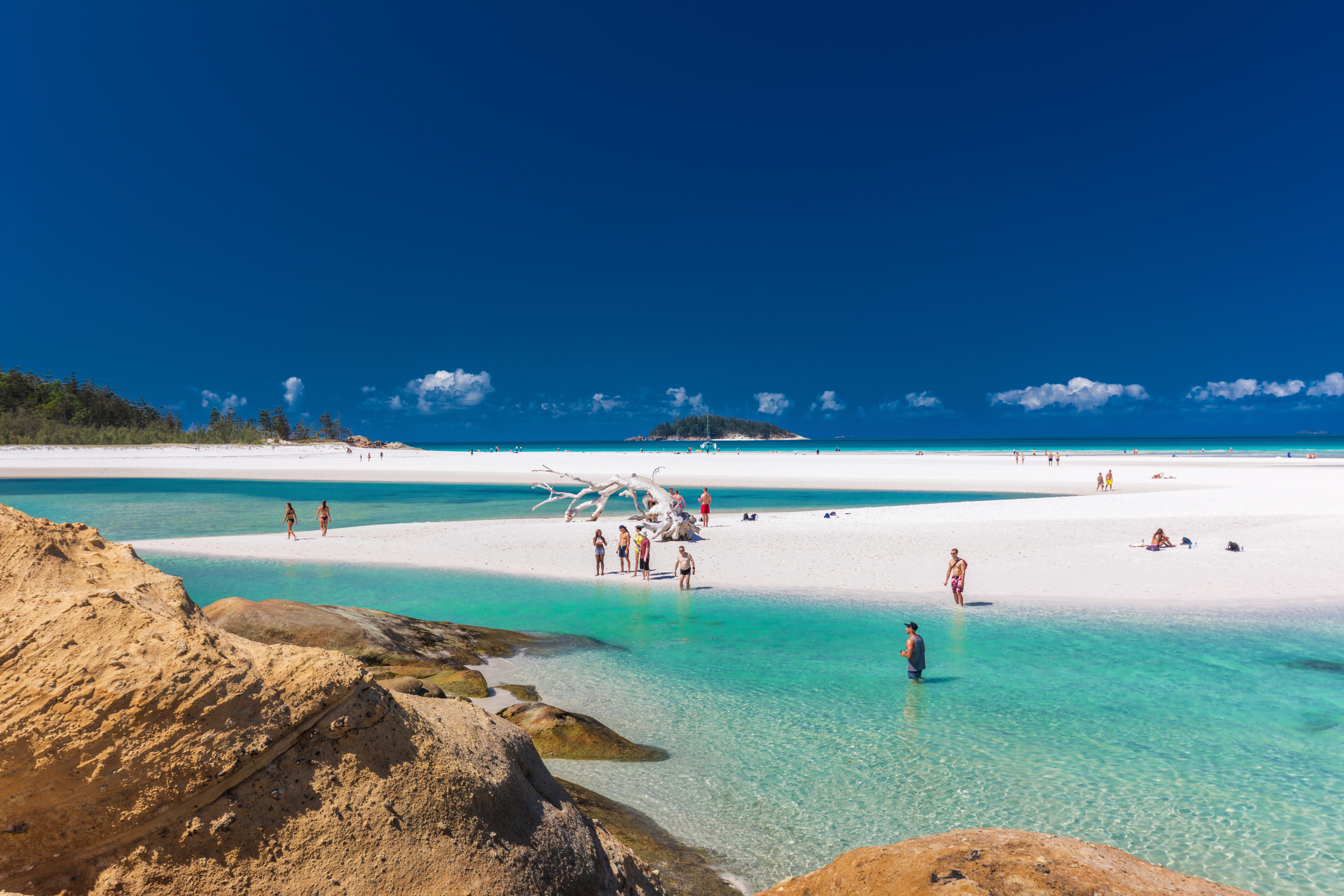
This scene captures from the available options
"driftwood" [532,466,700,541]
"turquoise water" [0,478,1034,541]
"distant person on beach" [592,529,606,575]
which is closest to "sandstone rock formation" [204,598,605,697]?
"distant person on beach" [592,529,606,575]

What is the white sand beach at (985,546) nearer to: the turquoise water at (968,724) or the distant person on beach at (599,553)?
the distant person on beach at (599,553)

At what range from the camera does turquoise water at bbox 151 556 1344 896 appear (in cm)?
864

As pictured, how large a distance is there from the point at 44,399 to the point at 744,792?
5981 inches

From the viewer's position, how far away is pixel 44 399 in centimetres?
11850

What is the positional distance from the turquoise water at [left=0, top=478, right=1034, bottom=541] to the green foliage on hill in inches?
1804

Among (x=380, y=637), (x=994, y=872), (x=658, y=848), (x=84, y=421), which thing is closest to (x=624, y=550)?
(x=380, y=637)

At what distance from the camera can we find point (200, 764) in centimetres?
332

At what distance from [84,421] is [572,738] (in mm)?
144700

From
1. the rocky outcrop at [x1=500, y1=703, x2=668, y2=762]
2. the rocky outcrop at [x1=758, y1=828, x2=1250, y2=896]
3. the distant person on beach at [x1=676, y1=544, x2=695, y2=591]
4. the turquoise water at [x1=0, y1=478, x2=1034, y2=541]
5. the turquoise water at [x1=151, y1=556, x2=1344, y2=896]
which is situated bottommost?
the turquoise water at [x1=151, y1=556, x2=1344, y2=896]

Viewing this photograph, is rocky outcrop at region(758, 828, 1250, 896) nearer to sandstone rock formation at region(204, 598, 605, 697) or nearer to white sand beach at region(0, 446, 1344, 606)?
sandstone rock formation at region(204, 598, 605, 697)

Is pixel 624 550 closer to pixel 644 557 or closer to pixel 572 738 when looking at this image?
pixel 644 557

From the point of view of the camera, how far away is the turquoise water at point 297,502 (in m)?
37.7

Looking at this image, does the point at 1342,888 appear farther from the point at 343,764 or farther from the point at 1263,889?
the point at 343,764

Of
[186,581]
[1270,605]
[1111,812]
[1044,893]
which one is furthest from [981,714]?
[186,581]
